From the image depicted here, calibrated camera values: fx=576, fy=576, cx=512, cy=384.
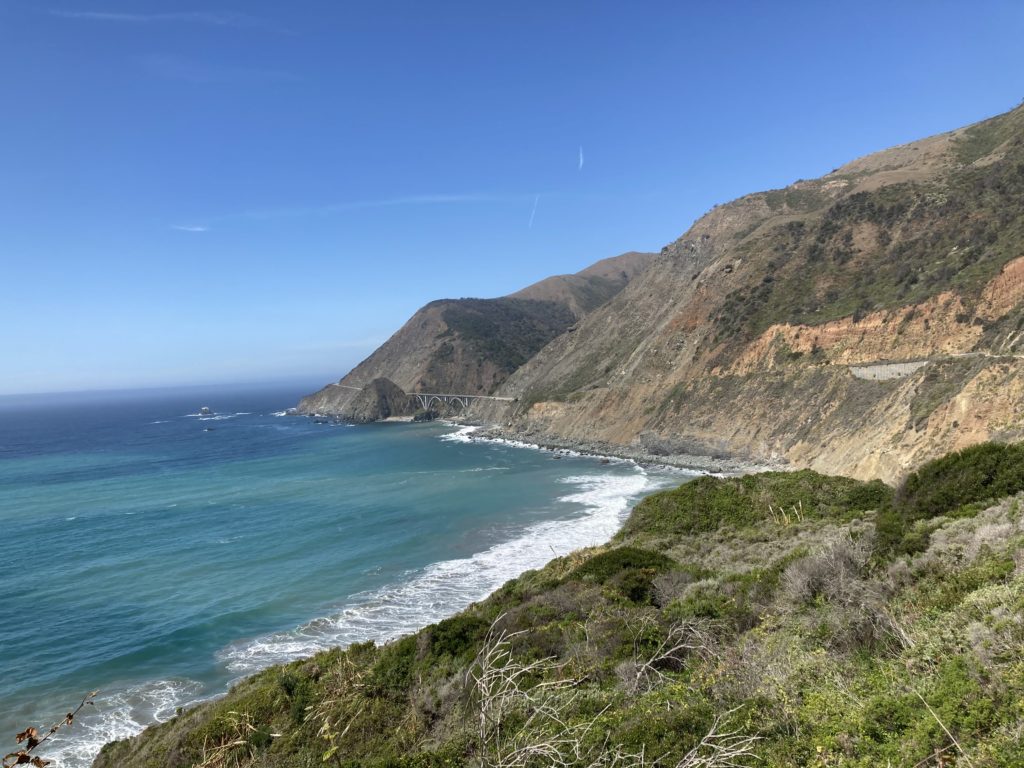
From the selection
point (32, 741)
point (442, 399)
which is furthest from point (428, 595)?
point (442, 399)

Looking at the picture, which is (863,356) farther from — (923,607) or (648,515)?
(923,607)

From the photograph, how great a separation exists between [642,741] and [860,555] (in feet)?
24.5

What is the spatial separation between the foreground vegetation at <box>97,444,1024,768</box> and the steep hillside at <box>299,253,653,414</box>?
116 meters

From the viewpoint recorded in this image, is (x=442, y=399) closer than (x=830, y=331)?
No

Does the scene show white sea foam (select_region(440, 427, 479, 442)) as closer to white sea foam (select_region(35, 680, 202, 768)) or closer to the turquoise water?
the turquoise water

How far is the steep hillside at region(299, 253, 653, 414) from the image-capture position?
138m

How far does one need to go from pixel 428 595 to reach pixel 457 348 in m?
121

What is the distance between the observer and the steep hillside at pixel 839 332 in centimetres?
3694

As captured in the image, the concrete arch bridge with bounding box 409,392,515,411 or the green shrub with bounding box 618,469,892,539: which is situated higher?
the concrete arch bridge with bounding box 409,392,515,411

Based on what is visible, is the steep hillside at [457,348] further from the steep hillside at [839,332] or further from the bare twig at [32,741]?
the bare twig at [32,741]

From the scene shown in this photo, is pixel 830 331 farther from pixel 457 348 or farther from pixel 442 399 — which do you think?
pixel 457 348

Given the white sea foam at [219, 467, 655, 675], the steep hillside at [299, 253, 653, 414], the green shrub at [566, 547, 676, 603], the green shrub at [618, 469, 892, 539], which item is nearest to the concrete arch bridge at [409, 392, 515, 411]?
the steep hillside at [299, 253, 653, 414]

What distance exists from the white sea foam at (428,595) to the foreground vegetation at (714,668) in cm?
604

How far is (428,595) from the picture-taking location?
26.4 meters
